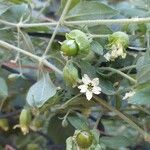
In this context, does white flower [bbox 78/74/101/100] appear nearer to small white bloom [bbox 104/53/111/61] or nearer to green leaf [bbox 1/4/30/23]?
small white bloom [bbox 104/53/111/61]

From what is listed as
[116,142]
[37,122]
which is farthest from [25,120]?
[116,142]

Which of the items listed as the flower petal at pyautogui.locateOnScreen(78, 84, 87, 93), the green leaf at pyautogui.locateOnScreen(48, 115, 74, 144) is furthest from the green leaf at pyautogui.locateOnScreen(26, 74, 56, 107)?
the green leaf at pyautogui.locateOnScreen(48, 115, 74, 144)

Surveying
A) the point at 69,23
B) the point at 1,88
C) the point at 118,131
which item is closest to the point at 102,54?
the point at 69,23

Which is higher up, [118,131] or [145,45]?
[145,45]

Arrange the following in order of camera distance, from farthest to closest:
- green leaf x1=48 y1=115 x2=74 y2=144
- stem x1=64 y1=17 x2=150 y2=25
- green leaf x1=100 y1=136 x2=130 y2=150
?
green leaf x1=48 y1=115 x2=74 y2=144 < green leaf x1=100 y1=136 x2=130 y2=150 < stem x1=64 y1=17 x2=150 y2=25

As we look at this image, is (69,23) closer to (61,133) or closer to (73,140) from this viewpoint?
(73,140)

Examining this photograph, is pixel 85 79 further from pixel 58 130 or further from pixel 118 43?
pixel 58 130
